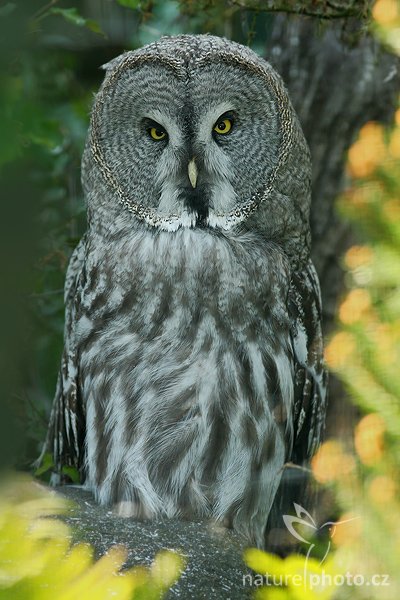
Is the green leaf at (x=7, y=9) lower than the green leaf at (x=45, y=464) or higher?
higher

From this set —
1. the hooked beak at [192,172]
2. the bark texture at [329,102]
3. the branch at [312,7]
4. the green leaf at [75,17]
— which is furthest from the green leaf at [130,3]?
the hooked beak at [192,172]

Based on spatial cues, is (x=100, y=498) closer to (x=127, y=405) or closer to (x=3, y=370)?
(x=127, y=405)

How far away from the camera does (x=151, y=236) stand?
2.76m

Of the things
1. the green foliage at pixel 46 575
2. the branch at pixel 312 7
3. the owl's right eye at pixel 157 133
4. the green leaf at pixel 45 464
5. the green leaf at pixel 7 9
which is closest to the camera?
the green foliage at pixel 46 575

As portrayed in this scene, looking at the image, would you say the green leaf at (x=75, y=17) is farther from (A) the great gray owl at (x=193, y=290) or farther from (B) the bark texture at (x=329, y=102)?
(B) the bark texture at (x=329, y=102)

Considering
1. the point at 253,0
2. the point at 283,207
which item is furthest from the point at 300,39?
the point at 283,207

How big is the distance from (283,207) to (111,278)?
2.04 ft

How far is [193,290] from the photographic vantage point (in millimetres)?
2693

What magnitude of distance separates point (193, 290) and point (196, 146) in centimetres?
46

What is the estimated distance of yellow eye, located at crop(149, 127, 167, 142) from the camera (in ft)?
8.70

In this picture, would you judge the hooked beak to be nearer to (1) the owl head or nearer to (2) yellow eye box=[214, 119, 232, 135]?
(1) the owl head

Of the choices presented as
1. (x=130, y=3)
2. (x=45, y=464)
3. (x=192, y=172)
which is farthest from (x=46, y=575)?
(x=130, y=3)

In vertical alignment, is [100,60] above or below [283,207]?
above

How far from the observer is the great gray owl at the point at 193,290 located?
2.65 m
